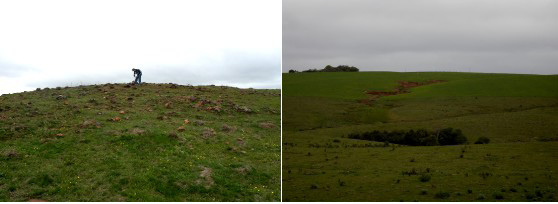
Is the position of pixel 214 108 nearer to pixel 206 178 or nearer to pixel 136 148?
pixel 136 148

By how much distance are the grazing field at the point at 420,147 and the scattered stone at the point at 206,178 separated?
341 cm

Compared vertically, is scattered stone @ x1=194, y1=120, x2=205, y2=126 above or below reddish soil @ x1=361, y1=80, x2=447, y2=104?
below

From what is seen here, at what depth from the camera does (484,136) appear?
133ft

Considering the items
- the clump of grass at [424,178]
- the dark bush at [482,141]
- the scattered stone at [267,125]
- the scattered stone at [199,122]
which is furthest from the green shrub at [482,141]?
the scattered stone at [199,122]

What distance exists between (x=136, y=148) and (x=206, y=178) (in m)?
5.96

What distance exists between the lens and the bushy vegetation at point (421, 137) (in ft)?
120

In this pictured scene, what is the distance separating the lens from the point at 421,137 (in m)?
37.9

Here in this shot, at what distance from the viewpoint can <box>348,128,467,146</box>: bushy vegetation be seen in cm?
3666

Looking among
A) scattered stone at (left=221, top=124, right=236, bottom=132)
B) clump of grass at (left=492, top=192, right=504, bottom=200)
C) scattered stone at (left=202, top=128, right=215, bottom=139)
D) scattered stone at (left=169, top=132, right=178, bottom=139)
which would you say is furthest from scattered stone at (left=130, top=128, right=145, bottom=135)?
clump of grass at (left=492, top=192, right=504, bottom=200)

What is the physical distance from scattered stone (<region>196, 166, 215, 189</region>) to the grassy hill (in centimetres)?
4

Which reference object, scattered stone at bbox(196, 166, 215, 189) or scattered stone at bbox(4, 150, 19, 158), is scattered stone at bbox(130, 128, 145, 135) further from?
scattered stone at bbox(196, 166, 215, 189)

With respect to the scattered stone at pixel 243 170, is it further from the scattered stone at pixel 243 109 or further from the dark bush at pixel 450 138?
the dark bush at pixel 450 138

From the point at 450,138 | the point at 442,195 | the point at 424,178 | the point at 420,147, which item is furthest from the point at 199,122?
the point at 450,138

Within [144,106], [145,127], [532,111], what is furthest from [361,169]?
[532,111]
